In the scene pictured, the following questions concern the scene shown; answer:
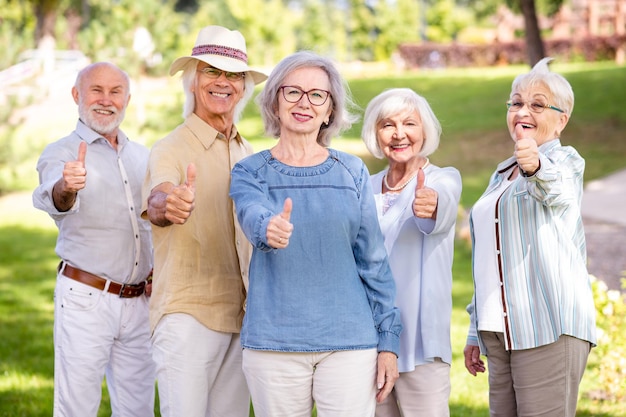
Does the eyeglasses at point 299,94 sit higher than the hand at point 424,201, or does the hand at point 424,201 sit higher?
the eyeglasses at point 299,94

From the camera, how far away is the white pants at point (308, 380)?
130 inches

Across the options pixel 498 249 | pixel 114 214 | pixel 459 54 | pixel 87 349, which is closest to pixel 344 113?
pixel 498 249

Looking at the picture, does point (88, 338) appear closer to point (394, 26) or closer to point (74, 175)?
point (74, 175)

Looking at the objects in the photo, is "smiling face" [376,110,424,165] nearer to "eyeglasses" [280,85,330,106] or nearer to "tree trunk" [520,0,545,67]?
"eyeglasses" [280,85,330,106]

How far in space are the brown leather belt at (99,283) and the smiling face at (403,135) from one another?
5.05ft

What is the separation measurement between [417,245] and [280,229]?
3.20 feet

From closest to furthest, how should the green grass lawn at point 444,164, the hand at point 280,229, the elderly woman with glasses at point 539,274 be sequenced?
the hand at point 280,229, the elderly woman with glasses at point 539,274, the green grass lawn at point 444,164

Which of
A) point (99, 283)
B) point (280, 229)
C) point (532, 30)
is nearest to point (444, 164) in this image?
point (532, 30)

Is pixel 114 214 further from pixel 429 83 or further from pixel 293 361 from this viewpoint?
pixel 429 83

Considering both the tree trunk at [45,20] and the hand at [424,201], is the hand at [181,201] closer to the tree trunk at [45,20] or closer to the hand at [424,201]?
the hand at [424,201]

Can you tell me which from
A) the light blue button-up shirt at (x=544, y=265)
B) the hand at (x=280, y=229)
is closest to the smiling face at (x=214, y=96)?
the hand at (x=280, y=229)

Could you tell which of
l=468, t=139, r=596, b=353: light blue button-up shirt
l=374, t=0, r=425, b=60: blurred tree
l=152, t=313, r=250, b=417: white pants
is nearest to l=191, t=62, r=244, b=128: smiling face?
l=152, t=313, r=250, b=417: white pants

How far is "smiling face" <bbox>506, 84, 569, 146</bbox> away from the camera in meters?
3.78

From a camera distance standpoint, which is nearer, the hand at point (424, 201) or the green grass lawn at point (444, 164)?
the hand at point (424, 201)
